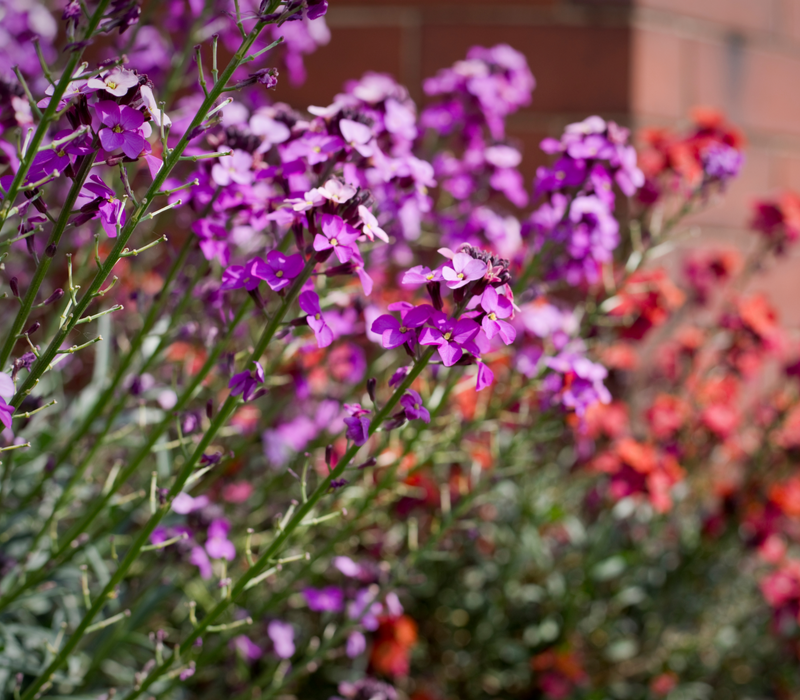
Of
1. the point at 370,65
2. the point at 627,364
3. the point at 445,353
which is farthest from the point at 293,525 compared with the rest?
the point at 370,65

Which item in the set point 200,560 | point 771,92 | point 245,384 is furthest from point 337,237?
point 771,92

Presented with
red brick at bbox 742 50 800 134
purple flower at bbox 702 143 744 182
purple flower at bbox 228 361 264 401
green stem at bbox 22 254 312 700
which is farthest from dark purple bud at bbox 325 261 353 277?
red brick at bbox 742 50 800 134

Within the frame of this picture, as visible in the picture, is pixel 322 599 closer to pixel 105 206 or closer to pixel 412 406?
pixel 412 406

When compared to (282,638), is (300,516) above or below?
above

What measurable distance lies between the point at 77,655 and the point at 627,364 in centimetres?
185

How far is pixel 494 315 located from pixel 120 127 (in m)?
0.50

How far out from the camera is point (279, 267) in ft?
3.39

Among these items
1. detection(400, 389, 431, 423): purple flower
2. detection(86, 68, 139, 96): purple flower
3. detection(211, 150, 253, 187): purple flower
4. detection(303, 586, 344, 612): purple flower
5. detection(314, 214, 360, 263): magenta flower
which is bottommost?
detection(303, 586, 344, 612): purple flower

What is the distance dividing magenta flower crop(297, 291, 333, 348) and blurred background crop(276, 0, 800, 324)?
2.11m

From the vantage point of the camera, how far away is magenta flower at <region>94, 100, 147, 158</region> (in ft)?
2.73

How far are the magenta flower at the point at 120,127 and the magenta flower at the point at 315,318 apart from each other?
0.94 feet

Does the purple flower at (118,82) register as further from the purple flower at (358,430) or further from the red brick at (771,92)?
the red brick at (771,92)

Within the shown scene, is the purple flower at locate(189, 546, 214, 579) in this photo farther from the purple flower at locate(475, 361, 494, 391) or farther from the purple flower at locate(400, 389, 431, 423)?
the purple flower at locate(475, 361, 494, 391)

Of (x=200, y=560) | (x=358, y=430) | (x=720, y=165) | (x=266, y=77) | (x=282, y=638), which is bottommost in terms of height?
(x=282, y=638)
